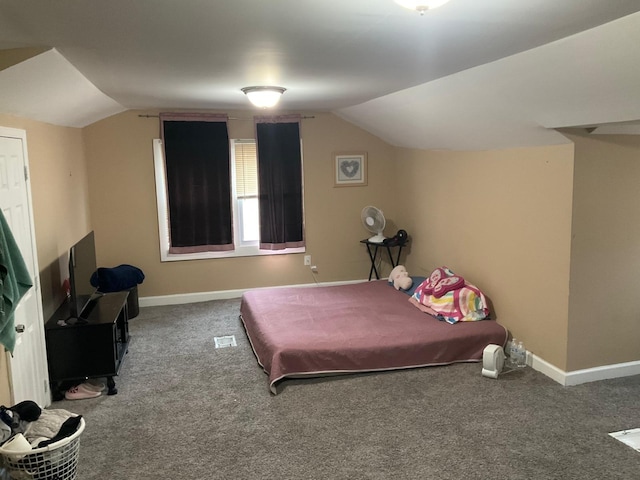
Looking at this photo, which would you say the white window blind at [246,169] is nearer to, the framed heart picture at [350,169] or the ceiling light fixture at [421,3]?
the framed heart picture at [350,169]

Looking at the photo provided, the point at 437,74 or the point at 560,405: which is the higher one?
the point at 437,74

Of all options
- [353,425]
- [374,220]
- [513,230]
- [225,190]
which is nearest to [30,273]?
[353,425]

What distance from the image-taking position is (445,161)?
17.0 ft

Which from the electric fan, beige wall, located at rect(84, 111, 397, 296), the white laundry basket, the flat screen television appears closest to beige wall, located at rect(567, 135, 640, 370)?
the electric fan

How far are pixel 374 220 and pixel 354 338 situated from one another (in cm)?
225

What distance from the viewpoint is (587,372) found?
371cm

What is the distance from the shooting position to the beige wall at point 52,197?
361 cm

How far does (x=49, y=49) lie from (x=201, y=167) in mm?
3225

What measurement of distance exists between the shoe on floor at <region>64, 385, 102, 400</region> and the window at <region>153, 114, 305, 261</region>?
7.60 feet

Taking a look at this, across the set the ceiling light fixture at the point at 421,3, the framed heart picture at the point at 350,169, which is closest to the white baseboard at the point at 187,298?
the framed heart picture at the point at 350,169

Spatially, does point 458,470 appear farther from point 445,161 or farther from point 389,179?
point 389,179

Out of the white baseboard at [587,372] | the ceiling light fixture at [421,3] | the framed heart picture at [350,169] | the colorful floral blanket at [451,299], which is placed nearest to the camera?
the ceiling light fixture at [421,3]

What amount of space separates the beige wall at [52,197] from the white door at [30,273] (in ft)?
0.42

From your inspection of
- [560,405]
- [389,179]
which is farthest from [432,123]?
[560,405]
